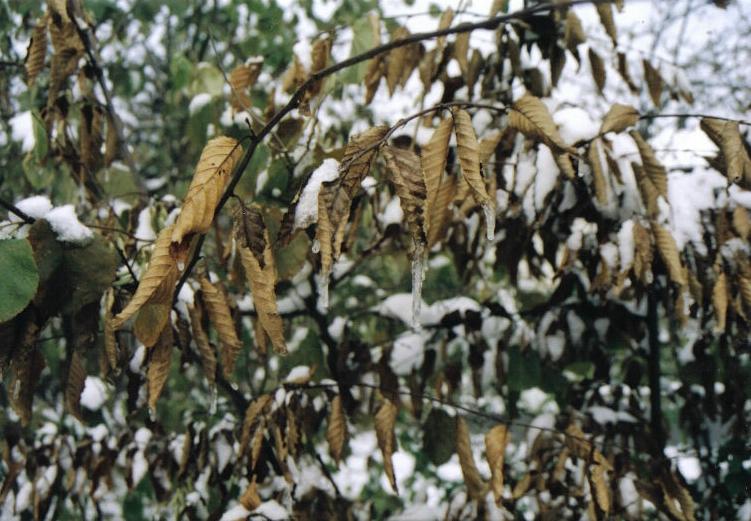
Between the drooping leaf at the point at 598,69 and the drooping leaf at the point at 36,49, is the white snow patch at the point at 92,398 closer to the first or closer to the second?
the drooping leaf at the point at 36,49

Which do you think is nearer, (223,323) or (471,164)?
(471,164)

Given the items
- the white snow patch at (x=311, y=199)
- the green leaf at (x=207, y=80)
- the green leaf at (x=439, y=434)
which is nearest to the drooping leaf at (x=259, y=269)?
the white snow patch at (x=311, y=199)

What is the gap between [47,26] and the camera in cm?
130

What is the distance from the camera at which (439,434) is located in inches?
58.9

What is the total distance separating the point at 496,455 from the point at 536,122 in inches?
25.5

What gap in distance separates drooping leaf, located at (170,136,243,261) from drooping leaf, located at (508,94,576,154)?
0.36 meters

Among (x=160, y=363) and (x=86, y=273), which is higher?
(x=86, y=273)

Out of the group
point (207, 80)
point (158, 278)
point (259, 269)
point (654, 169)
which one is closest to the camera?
point (158, 278)

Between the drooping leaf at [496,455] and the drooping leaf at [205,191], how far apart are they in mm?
725

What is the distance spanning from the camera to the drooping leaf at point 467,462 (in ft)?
3.74

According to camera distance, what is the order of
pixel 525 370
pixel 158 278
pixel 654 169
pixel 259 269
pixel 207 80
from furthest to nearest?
pixel 207 80 → pixel 525 370 → pixel 654 169 → pixel 259 269 → pixel 158 278

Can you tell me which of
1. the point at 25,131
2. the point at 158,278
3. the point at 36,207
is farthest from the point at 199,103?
the point at 158,278

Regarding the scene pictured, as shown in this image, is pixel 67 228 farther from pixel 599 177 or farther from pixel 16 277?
pixel 599 177

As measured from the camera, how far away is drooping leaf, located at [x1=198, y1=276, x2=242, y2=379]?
86 cm
